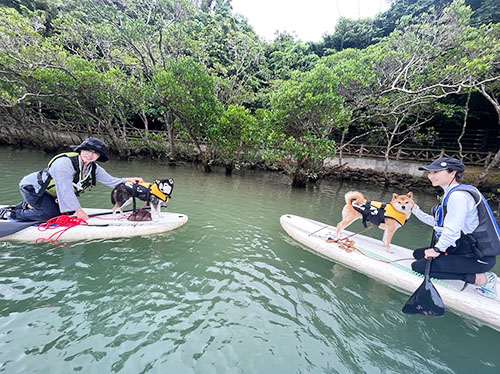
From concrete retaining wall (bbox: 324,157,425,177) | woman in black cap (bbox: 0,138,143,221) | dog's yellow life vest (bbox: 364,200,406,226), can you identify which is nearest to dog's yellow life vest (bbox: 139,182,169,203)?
woman in black cap (bbox: 0,138,143,221)

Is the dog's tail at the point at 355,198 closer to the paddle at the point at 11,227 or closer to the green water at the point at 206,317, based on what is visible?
the green water at the point at 206,317

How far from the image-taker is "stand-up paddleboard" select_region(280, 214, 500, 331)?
10.5 feet

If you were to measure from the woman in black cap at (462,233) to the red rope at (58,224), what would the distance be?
6674 mm

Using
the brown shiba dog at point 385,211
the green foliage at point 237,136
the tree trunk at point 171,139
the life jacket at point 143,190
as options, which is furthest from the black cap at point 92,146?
the tree trunk at point 171,139

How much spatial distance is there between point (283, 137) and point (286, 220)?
6.52 m

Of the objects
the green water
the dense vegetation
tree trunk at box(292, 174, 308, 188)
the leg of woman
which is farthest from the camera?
tree trunk at box(292, 174, 308, 188)

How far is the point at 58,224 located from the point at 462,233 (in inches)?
289

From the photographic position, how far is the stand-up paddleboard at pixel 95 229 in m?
4.16

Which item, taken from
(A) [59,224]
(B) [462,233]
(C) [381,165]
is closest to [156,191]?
(A) [59,224]

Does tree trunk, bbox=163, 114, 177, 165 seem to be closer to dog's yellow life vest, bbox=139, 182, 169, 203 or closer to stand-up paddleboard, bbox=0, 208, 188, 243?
stand-up paddleboard, bbox=0, 208, 188, 243

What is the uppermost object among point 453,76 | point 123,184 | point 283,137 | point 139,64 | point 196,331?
point 139,64

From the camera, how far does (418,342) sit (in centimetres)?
278

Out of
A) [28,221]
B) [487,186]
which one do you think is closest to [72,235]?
[28,221]

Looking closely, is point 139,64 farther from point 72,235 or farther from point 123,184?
point 72,235
